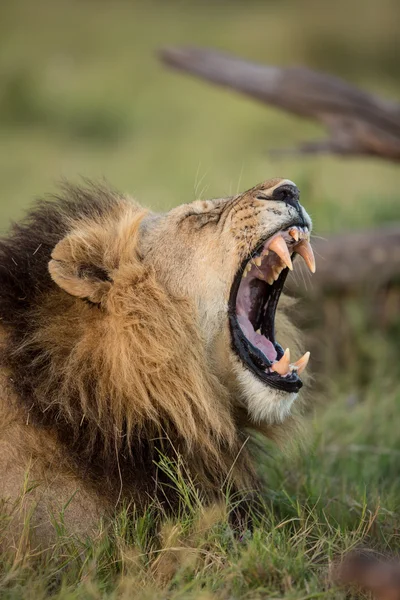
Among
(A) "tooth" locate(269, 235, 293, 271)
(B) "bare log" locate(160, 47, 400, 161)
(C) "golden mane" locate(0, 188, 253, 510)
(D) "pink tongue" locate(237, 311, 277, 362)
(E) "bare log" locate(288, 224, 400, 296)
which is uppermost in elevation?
(B) "bare log" locate(160, 47, 400, 161)

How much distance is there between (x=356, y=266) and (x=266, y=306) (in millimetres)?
2445

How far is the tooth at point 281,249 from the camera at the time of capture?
3467 millimetres

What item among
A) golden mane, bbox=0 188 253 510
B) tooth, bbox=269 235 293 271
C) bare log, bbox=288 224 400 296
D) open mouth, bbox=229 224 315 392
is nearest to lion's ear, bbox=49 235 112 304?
golden mane, bbox=0 188 253 510

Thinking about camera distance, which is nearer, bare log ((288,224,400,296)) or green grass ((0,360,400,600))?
green grass ((0,360,400,600))

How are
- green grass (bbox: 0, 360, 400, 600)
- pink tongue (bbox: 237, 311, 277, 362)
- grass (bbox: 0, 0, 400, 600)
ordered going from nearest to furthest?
green grass (bbox: 0, 360, 400, 600) → grass (bbox: 0, 0, 400, 600) → pink tongue (bbox: 237, 311, 277, 362)

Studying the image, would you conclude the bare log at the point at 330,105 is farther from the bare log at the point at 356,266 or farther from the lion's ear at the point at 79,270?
the lion's ear at the point at 79,270

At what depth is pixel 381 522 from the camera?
354cm

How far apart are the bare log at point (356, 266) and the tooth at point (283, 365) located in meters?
2.61

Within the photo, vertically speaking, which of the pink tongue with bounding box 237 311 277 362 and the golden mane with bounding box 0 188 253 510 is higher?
the pink tongue with bounding box 237 311 277 362

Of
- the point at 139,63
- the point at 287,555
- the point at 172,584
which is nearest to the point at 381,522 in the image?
the point at 287,555

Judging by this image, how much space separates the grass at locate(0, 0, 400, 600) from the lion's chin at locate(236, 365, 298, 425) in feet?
1.04

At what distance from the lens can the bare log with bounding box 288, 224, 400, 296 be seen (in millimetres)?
6117

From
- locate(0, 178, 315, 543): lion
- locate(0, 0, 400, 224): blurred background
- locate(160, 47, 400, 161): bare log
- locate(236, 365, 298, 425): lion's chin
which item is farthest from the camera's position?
locate(0, 0, 400, 224): blurred background

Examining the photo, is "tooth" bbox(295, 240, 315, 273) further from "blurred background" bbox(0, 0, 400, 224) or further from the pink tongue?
"blurred background" bbox(0, 0, 400, 224)
